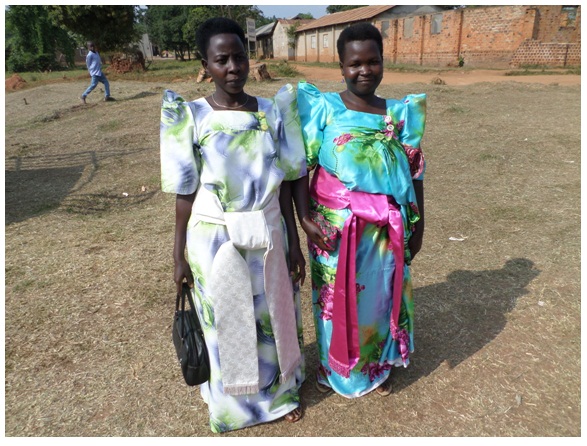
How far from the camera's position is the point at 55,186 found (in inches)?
234

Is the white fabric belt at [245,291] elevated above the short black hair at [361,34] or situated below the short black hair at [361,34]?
below

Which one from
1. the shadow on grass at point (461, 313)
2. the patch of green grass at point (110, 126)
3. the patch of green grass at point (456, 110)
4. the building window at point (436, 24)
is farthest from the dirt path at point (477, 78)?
the shadow on grass at point (461, 313)

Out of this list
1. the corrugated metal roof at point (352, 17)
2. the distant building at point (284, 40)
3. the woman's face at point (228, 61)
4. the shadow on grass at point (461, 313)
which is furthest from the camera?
the distant building at point (284, 40)

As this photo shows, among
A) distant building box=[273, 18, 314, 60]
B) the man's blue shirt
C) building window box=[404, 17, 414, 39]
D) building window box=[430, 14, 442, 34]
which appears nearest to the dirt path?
building window box=[430, 14, 442, 34]

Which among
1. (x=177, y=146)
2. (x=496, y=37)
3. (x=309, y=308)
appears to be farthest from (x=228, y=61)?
(x=496, y=37)

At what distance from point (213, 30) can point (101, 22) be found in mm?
22299

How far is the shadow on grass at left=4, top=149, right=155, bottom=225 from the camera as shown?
5148mm

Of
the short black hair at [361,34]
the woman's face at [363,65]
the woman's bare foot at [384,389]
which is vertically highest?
the short black hair at [361,34]

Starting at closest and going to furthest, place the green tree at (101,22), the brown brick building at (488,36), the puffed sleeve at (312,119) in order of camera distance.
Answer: the puffed sleeve at (312,119) < the brown brick building at (488,36) < the green tree at (101,22)

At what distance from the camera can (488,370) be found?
2.44 meters

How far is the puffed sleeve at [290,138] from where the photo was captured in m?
1.79

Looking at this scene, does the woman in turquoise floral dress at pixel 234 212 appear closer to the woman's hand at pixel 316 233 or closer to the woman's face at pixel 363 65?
the woman's hand at pixel 316 233

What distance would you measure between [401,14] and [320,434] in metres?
28.9

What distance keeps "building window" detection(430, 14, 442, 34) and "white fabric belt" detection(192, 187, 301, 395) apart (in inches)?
907
